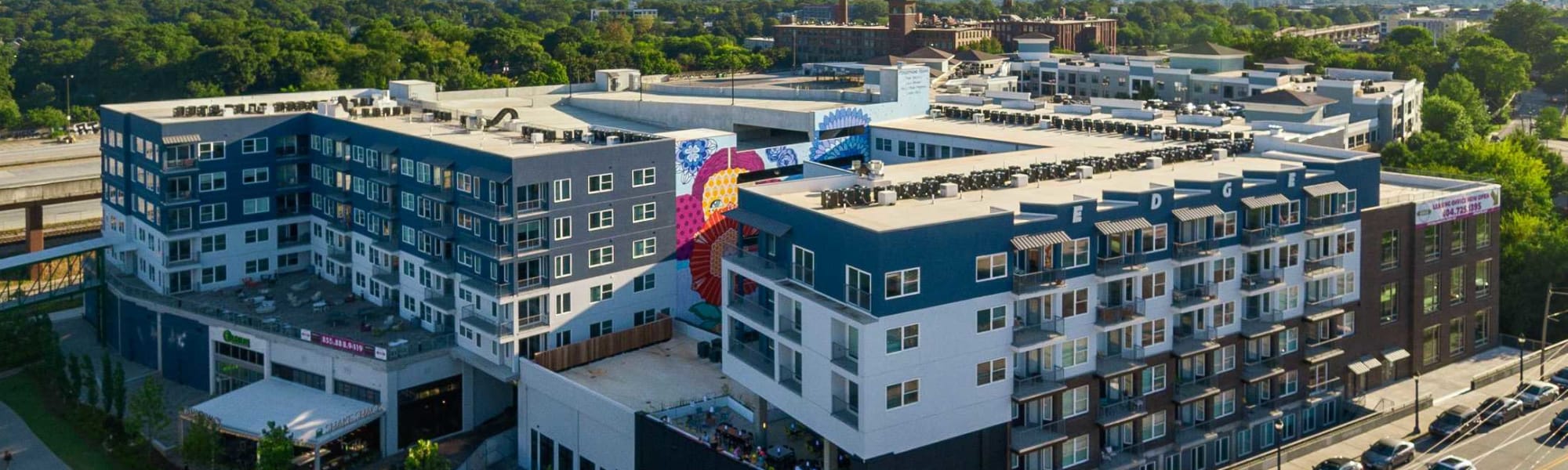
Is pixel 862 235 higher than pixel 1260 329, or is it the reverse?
pixel 862 235

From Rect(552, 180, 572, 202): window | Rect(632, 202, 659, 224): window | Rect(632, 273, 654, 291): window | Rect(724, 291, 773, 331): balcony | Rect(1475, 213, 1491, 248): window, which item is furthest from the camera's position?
Rect(632, 273, 654, 291): window

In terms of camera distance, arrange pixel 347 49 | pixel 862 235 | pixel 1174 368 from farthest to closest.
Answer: pixel 347 49 < pixel 1174 368 < pixel 862 235

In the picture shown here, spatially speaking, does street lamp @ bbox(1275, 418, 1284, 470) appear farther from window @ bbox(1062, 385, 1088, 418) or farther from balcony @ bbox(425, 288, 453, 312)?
balcony @ bbox(425, 288, 453, 312)

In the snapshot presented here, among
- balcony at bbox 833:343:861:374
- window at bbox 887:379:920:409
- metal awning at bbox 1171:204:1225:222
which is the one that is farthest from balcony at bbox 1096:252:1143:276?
Result: balcony at bbox 833:343:861:374

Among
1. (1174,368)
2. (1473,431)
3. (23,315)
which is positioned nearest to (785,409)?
(1174,368)

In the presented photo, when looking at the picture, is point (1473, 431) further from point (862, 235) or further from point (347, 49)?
point (347, 49)

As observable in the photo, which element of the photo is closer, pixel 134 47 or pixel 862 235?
pixel 862 235

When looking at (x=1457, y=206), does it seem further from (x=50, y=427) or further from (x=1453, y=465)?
(x=50, y=427)
